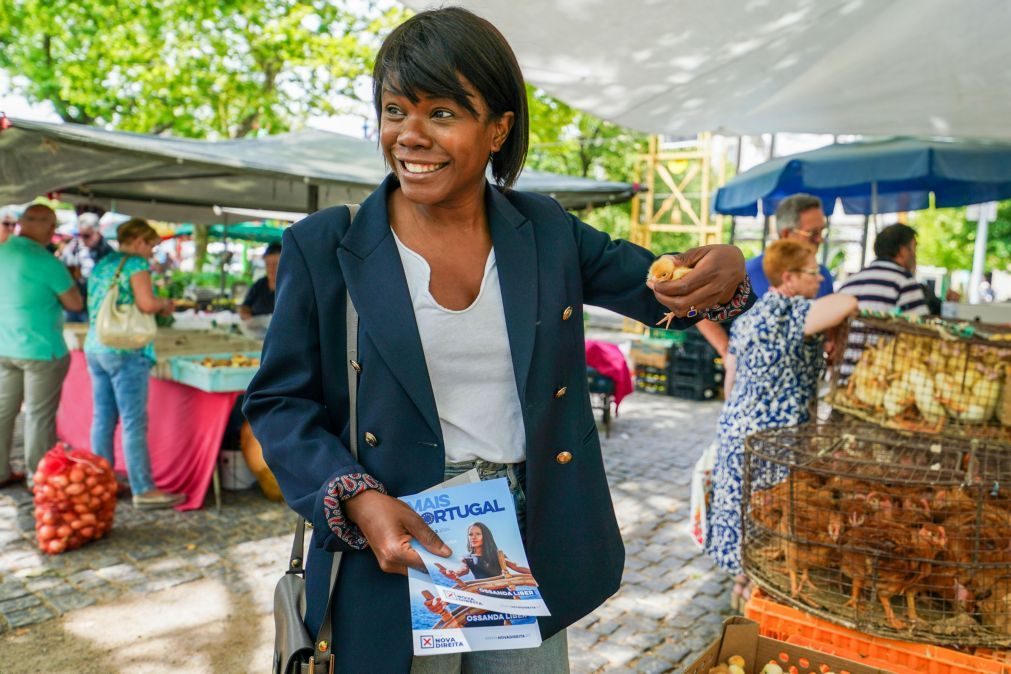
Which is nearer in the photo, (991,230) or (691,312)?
(691,312)

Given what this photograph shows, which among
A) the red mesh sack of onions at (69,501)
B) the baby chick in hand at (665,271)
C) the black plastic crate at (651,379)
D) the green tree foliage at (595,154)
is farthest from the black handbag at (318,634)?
the green tree foliage at (595,154)

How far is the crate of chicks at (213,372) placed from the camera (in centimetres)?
542

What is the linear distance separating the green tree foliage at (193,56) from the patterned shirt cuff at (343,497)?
13217 mm

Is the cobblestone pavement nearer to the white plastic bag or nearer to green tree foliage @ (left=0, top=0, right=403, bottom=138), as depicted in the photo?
the white plastic bag

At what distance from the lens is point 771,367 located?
3.48 metres

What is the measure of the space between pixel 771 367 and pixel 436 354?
2455mm

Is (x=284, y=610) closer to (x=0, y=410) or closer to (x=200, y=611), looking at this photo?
(x=200, y=611)

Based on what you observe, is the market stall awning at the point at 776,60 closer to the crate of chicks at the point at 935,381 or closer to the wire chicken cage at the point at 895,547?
the crate of chicks at the point at 935,381

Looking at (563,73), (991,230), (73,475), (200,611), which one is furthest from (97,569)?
(991,230)

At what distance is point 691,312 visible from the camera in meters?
1.56

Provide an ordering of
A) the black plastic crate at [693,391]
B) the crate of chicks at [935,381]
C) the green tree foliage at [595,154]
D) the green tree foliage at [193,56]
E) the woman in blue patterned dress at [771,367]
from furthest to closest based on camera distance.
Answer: the green tree foliage at [595,154], the green tree foliage at [193,56], the black plastic crate at [693,391], the woman in blue patterned dress at [771,367], the crate of chicks at [935,381]

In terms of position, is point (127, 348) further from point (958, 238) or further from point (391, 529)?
point (958, 238)

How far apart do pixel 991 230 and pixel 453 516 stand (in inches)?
1037

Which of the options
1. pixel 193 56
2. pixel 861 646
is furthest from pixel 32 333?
pixel 193 56
